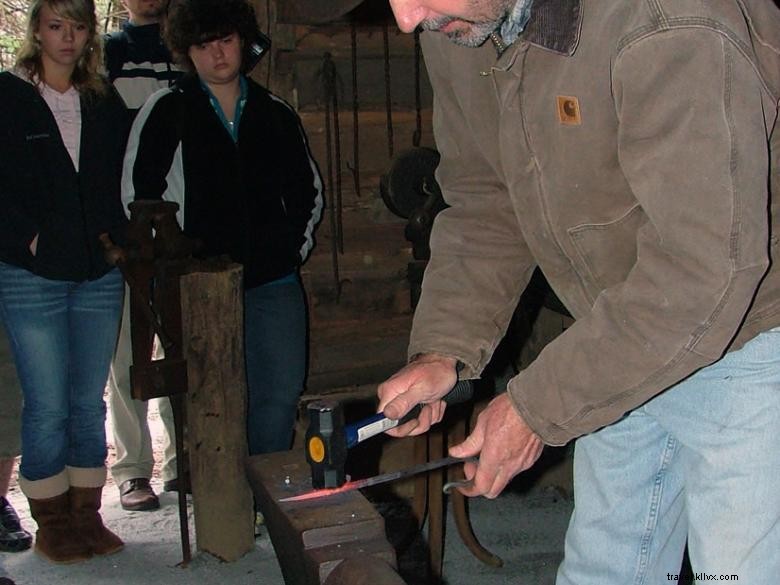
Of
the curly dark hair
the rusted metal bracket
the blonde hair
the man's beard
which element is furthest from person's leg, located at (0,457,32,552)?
the man's beard

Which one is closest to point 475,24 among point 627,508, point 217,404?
point 627,508

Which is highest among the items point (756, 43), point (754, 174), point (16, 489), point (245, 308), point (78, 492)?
point (756, 43)

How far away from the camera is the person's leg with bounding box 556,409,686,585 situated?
1.79 metres

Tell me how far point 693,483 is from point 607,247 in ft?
1.34

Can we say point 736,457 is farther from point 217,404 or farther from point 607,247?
point 217,404

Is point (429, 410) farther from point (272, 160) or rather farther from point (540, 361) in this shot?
point (272, 160)

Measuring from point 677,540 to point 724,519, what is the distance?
32 cm

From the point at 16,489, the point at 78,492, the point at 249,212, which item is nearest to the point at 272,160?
the point at 249,212

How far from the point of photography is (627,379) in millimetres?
1409

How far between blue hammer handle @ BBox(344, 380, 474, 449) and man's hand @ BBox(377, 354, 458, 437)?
0.04 ft

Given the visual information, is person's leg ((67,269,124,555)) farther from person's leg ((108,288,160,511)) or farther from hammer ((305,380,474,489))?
hammer ((305,380,474,489))

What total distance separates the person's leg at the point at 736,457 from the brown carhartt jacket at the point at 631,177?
0.07 m

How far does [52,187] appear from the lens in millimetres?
3170

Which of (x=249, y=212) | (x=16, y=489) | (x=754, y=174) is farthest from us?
(x=16, y=489)
